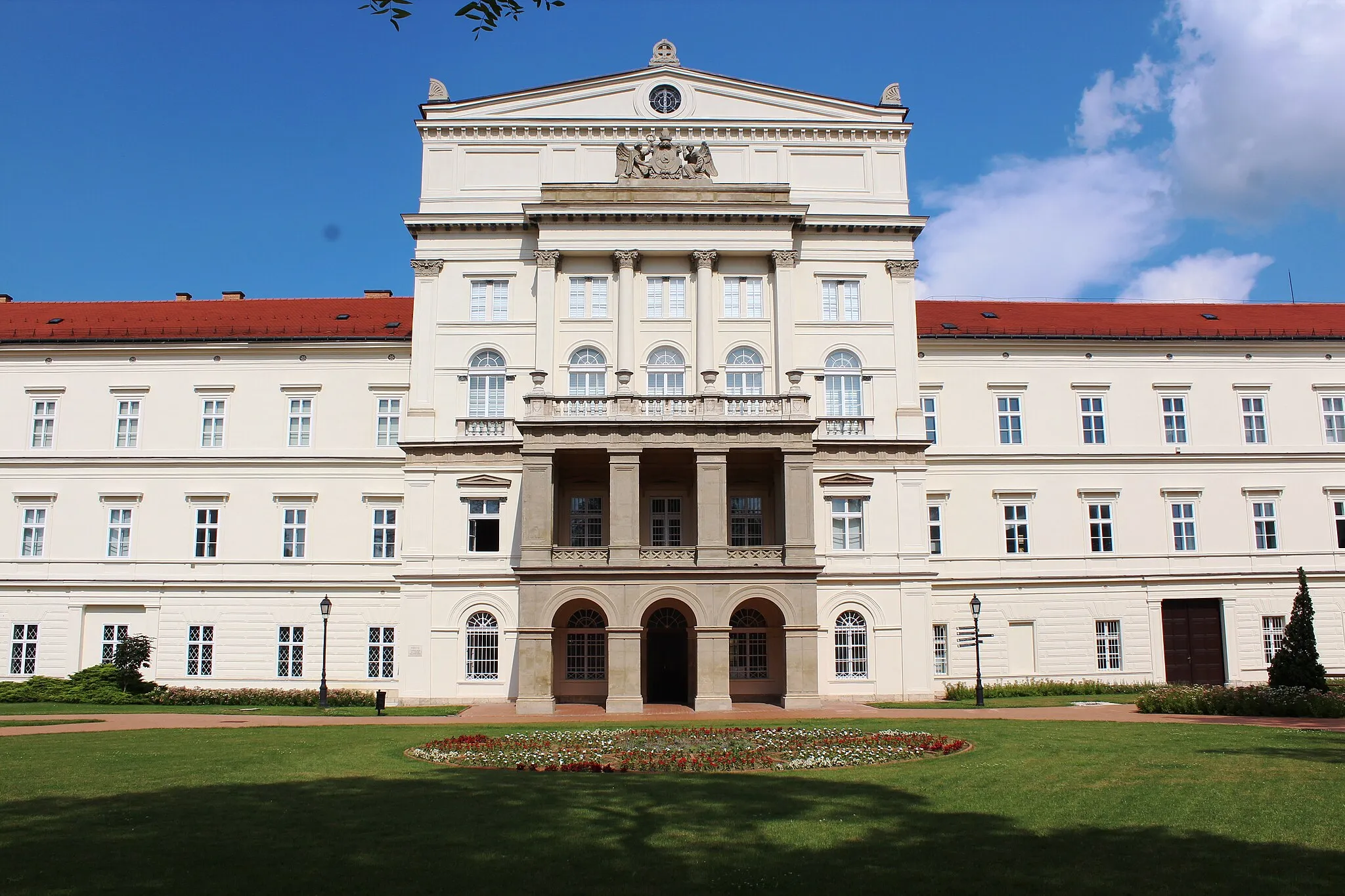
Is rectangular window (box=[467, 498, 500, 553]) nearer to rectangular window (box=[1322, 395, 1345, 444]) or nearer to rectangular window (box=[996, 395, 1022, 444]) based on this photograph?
rectangular window (box=[996, 395, 1022, 444])

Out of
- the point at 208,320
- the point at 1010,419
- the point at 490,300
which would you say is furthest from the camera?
the point at 208,320

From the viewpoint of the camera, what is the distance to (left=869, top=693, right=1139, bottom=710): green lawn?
109ft

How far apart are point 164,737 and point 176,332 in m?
24.3

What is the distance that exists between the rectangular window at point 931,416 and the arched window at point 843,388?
4.49 metres

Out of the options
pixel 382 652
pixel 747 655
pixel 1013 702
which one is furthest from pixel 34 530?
pixel 1013 702

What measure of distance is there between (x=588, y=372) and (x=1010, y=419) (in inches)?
689

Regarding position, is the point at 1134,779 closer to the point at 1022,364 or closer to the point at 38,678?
the point at 1022,364

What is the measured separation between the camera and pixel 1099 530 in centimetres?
4212

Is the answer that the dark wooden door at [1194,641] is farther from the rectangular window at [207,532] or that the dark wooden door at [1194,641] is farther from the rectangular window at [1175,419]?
the rectangular window at [207,532]

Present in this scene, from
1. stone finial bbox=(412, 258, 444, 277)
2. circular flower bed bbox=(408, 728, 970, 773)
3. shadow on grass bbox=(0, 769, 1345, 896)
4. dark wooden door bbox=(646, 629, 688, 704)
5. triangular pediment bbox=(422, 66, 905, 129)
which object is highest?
triangular pediment bbox=(422, 66, 905, 129)

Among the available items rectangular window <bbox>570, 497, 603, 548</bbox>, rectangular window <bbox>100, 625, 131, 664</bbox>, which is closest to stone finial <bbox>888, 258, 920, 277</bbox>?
rectangular window <bbox>570, 497, 603, 548</bbox>

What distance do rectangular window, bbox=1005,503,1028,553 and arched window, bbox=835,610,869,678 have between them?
332 inches

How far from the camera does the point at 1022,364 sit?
42906 mm

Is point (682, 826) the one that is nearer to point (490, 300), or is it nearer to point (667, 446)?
point (667, 446)
